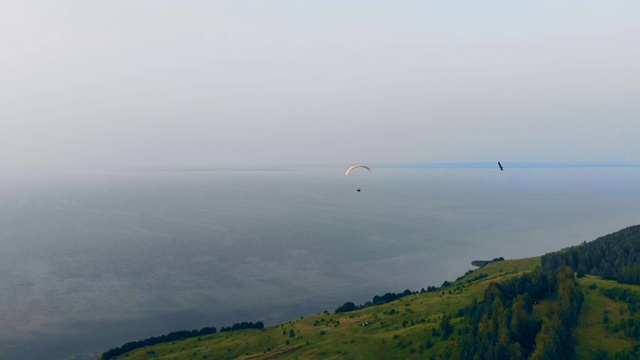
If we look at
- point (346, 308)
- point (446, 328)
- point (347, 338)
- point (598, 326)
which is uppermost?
point (346, 308)

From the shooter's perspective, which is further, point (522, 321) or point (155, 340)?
point (155, 340)

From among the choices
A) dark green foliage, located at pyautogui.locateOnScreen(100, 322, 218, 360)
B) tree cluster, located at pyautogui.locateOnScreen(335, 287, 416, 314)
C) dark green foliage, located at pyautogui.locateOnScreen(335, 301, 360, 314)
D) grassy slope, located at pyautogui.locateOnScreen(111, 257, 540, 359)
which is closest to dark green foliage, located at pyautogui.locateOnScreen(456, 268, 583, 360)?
grassy slope, located at pyautogui.locateOnScreen(111, 257, 540, 359)

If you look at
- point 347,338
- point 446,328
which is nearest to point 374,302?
point 347,338

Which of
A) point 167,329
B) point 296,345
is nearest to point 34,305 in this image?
point 167,329

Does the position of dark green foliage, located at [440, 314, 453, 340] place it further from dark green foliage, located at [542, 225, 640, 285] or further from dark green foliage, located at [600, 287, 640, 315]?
dark green foliage, located at [542, 225, 640, 285]

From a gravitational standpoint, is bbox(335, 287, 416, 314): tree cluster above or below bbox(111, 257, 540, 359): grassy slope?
above

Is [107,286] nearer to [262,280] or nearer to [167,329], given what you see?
[167,329]

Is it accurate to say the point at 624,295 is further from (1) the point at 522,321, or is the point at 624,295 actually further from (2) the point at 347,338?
(2) the point at 347,338
